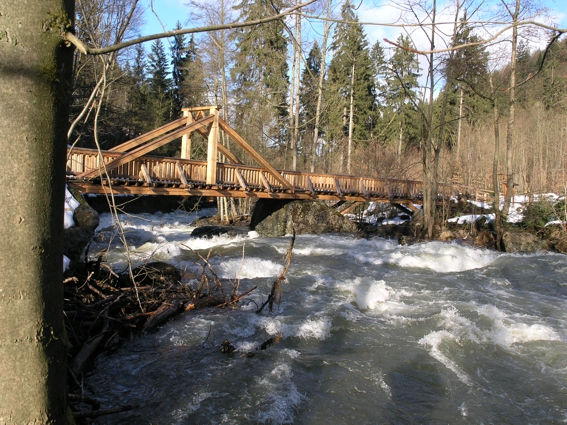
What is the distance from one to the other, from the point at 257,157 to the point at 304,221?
4.35 metres

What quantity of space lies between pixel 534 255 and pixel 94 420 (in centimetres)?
1427

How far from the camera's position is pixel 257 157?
17.9 meters

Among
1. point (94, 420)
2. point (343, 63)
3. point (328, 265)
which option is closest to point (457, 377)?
point (94, 420)

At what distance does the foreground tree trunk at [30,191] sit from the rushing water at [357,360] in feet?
8.47

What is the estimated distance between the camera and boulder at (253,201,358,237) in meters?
20.6

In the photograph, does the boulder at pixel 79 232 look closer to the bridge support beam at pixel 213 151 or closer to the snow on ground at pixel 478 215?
the bridge support beam at pixel 213 151

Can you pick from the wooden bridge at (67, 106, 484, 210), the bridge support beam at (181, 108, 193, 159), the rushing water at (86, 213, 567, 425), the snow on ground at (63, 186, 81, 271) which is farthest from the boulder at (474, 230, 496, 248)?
the snow on ground at (63, 186, 81, 271)

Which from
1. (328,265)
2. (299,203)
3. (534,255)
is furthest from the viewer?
(299,203)

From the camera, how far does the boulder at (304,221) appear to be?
20562mm

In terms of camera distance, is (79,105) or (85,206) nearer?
(85,206)

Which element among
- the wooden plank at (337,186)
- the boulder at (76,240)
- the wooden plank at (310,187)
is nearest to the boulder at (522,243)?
the wooden plank at (337,186)

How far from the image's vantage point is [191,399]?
4492 millimetres

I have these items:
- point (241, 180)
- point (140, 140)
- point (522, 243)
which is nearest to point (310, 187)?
point (241, 180)

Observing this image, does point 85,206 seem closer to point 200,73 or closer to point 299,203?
point 299,203
